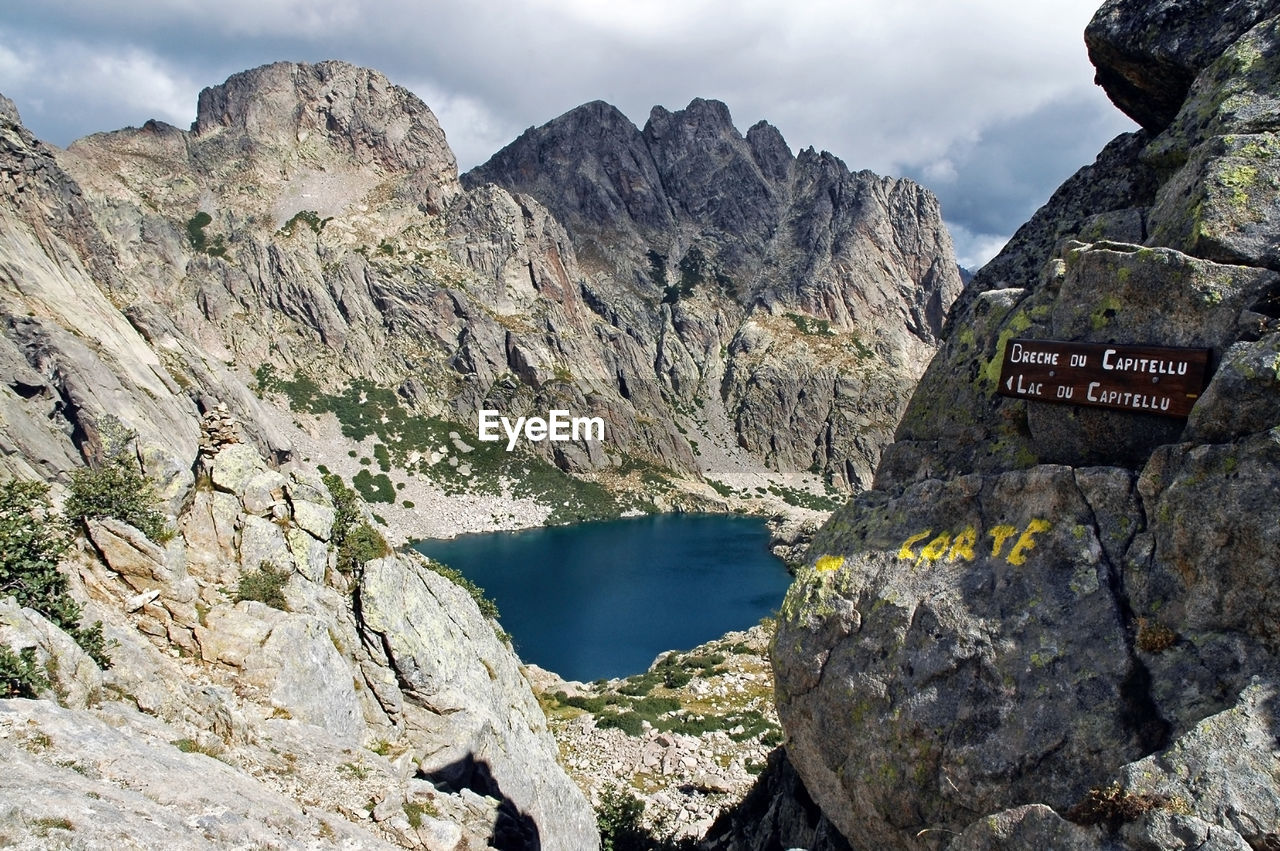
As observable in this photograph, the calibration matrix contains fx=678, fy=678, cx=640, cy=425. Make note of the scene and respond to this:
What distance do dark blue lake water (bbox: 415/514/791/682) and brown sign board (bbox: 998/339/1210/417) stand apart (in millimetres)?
48892

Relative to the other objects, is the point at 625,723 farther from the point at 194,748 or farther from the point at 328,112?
the point at 328,112

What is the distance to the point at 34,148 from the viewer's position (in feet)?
203

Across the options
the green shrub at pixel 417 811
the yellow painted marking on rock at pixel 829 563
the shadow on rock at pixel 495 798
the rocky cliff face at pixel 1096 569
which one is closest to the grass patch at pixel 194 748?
the green shrub at pixel 417 811

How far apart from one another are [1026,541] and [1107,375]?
2.28 metres

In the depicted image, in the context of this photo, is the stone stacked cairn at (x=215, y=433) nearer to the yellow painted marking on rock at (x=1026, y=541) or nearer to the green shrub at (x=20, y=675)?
the green shrub at (x=20, y=675)

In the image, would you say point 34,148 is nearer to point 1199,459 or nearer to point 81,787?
point 81,787

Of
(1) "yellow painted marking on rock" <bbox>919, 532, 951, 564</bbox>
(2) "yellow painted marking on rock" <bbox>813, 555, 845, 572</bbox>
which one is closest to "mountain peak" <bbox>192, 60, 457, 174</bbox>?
(2) "yellow painted marking on rock" <bbox>813, 555, 845, 572</bbox>

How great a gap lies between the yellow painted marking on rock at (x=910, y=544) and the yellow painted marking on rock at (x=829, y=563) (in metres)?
0.93

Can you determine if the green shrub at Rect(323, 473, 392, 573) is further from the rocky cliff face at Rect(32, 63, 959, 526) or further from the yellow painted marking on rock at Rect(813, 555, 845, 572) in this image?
the rocky cliff face at Rect(32, 63, 959, 526)

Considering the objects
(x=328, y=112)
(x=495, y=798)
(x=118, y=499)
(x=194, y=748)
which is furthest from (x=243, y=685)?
(x=328, y=112)

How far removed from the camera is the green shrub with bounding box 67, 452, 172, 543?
45.2 ft

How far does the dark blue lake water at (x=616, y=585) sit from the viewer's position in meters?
60.3

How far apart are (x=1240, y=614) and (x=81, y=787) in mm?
12914

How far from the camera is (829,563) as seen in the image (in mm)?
10266
